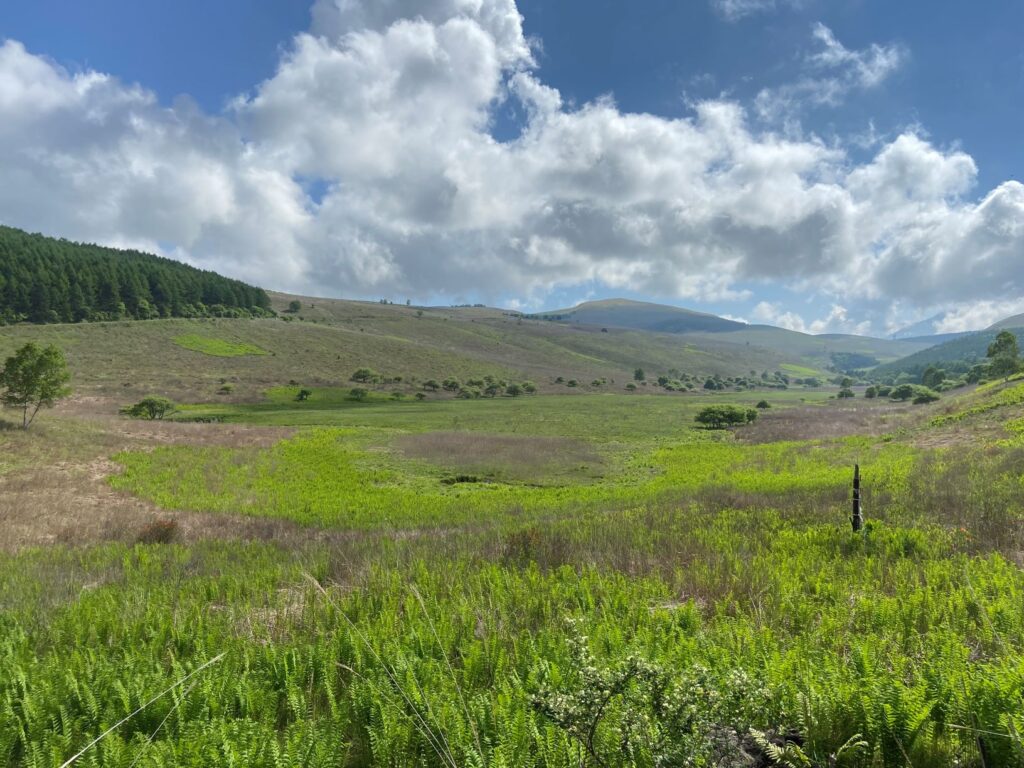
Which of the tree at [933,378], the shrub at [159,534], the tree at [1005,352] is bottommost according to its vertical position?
the shrub at [159,534]

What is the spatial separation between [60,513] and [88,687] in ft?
56.8

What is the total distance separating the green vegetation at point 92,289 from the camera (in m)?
102

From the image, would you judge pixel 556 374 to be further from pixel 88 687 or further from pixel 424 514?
pixel 88 687

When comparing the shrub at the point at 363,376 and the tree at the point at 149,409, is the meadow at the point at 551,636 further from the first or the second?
the shrub at the point at 363,376

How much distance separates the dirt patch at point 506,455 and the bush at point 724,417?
24083 millimetres

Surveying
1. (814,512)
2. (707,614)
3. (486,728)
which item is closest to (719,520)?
(814,512)

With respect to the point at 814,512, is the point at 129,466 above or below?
below

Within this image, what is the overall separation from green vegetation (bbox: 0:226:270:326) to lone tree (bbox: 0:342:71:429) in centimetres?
9703

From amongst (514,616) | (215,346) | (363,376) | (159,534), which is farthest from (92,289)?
(514,616)

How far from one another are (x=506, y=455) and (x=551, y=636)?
28941 mm

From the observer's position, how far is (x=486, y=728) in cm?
311

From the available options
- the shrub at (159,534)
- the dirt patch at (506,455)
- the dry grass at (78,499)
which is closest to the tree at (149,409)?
the dry grass at (78,499)

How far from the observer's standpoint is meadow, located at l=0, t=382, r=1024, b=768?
9.08 feet

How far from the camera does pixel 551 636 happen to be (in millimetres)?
4711
